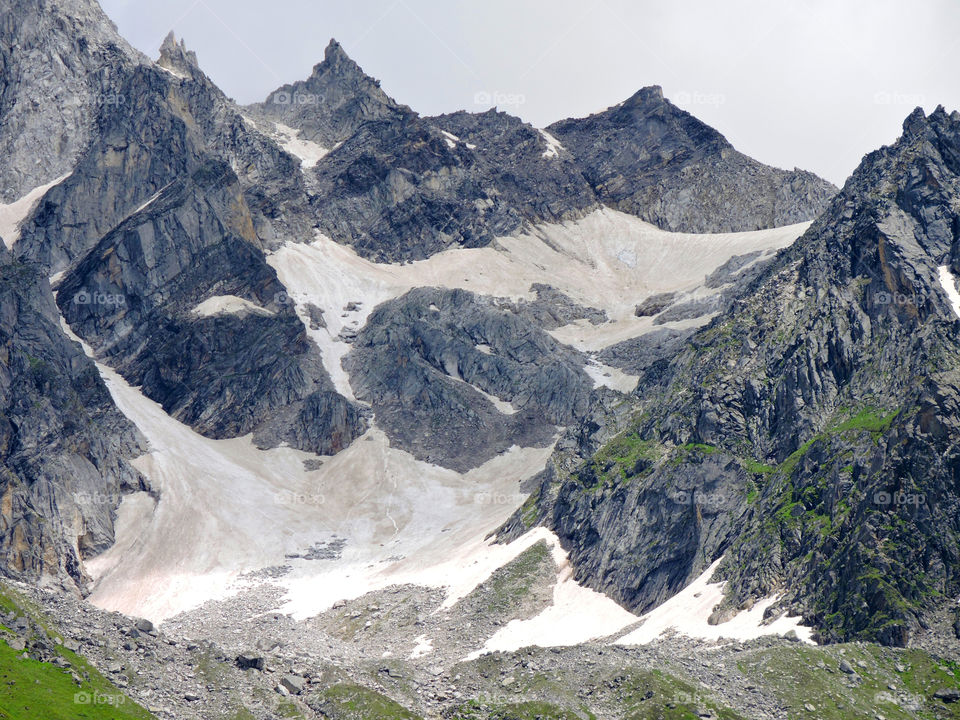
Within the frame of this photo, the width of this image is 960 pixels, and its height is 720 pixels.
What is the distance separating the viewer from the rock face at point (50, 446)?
152 metres

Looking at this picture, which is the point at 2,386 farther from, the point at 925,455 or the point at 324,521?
the point at 925,455

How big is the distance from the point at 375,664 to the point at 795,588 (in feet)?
112

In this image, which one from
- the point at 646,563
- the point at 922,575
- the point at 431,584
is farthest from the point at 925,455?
the point at 431,584

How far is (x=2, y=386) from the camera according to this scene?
167500 millimetres
